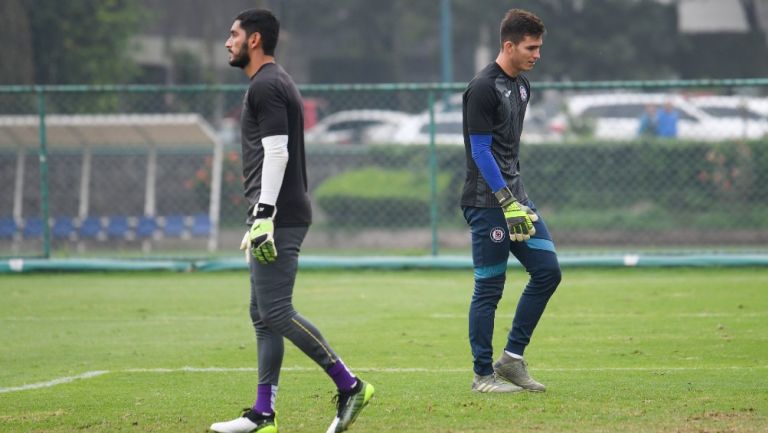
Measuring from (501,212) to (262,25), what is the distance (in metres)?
1.76

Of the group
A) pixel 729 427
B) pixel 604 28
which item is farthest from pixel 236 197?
pixel 604 28

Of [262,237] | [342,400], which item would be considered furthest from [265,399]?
[262,237]

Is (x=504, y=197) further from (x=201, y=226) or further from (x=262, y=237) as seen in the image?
(x=201, y=226)

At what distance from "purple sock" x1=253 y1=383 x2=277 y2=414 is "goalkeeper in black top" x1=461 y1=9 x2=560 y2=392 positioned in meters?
1.37

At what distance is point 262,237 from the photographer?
18.6ft

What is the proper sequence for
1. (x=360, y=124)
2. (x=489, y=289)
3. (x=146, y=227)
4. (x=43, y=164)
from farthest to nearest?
(x=360, y=124)
(x=146, y=227)
(x=43, y=164)
(x=489, y=289)

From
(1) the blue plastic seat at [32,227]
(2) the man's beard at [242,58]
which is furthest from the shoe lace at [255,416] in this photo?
(1) the blue plastic seat at [32,227]

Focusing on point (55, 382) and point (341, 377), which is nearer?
point (341, 377)

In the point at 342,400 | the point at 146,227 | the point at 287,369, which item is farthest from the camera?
the point at 146,227

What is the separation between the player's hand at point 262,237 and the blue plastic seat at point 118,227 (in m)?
12.9

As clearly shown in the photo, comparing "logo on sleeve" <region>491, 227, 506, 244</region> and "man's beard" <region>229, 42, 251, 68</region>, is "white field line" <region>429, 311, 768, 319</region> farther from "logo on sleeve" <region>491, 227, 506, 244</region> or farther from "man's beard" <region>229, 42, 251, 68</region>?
"man's beard" <region>229, 42, 251, 68</region>

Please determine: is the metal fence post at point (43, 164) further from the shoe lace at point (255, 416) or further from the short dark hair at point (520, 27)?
the shoe lace at point (255, 416)

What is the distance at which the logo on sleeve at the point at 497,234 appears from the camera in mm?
6793

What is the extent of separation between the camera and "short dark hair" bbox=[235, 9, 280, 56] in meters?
5.92
